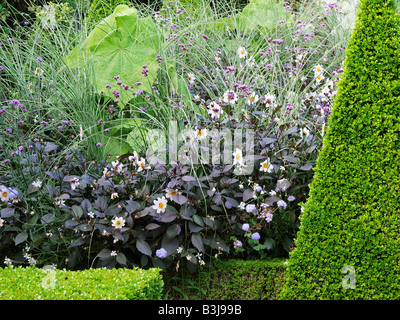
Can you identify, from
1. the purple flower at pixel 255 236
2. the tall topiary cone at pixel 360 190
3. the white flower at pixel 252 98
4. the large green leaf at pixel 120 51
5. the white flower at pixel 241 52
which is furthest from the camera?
the white flower at pixel 241 52

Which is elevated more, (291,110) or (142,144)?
(291,110)

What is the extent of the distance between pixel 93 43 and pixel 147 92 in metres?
0.75

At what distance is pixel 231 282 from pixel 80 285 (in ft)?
3.49

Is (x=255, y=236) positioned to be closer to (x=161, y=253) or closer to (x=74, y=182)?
(x=161, y=253)

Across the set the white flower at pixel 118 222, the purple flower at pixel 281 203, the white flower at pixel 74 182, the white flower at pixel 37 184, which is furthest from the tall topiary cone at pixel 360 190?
the white flower at pixel 37 184

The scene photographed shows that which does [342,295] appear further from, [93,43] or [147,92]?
[93,43]

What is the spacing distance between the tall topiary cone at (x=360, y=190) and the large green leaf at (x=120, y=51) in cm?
197

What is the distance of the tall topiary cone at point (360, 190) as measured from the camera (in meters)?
2.40

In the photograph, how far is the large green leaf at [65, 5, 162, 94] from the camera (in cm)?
407

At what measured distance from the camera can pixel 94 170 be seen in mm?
3480

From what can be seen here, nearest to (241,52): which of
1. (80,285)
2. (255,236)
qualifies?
(255,236)

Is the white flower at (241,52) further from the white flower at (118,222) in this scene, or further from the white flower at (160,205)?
the white flower at (118,222)

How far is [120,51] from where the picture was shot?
4207mm
